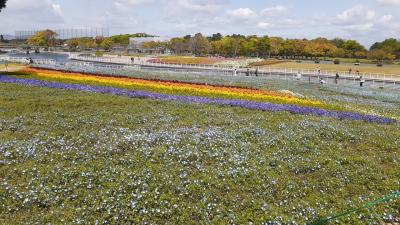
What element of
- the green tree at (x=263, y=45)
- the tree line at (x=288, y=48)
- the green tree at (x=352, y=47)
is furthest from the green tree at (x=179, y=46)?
the green tree at (x=352, y=47)

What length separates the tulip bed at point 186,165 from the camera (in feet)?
29.3

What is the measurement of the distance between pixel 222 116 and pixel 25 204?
1026cm

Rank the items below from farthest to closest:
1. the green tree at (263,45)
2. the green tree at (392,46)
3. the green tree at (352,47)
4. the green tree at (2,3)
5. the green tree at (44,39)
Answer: the green tree at (44,39) < the green tree at (352,47) < the green tree at (263,45) < the green tree at (392,46) < the green tree at (2,3)

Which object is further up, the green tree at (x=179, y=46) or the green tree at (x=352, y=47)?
the green tree at (x=179, y=46)

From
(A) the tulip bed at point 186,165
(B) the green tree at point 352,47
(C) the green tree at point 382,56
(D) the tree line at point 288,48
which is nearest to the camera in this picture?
(A) the tulip bed at point 186,165

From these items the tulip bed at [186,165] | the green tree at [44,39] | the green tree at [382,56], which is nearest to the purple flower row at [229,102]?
the tulip bed at [186,165]

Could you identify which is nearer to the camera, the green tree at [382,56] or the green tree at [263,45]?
the green tree at [382,56]

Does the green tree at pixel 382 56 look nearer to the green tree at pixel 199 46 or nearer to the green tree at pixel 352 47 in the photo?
the green tree at pixel 352 47

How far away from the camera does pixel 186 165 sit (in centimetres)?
1120

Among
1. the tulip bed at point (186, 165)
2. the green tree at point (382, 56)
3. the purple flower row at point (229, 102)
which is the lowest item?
the tulip bed at point (186, 165)

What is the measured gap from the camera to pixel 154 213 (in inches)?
341

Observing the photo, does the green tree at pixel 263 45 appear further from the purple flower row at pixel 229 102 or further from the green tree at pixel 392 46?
the purple flower row at pixel 229 102

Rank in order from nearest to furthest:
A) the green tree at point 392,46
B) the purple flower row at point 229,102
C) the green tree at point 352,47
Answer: the purple flower row at point 229,102, the green tree at point 392,46, the green tree at point 352,47

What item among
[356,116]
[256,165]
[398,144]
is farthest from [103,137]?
[356,116]
